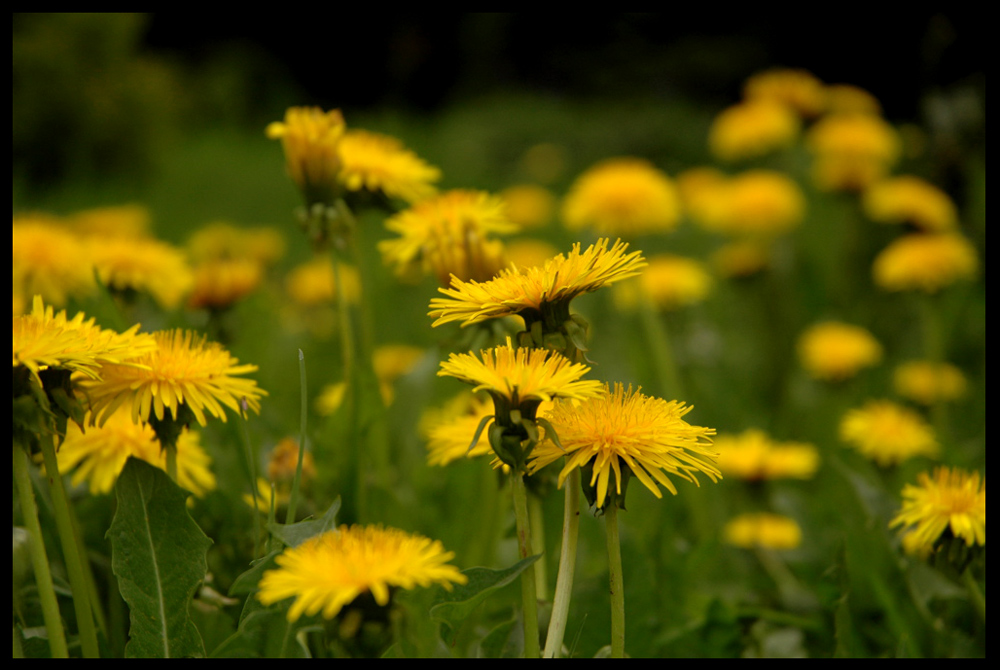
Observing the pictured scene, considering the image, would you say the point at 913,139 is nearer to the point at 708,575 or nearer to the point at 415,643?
the point at 708,575

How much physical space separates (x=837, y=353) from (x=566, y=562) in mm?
1491

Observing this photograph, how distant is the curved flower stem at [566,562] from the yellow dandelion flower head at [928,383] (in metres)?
1.42

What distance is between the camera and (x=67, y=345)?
62 cm

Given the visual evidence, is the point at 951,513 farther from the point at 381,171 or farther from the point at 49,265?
the point at 49,265

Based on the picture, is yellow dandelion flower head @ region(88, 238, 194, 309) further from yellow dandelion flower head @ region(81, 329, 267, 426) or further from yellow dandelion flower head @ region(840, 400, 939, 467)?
yellow dandelion flower head @ region(840, 400, 939, 467)

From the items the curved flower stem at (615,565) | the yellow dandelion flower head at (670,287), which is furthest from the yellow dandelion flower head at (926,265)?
the curved flower stem at (615,565)

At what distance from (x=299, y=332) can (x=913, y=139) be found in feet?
7.71

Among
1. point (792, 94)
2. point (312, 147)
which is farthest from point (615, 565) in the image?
point (792, 94)

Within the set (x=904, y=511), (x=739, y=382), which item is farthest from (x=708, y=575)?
(x=739, y=382)

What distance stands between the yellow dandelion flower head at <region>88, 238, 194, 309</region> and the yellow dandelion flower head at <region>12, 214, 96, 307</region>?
0.02 metres

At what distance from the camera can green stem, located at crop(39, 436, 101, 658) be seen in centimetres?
64

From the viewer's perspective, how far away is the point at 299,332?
7.83 ft

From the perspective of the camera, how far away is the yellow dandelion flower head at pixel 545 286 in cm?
62

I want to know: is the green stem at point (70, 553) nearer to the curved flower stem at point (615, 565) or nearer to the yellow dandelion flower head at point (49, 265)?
the curved flower stem at point (615, 565)
